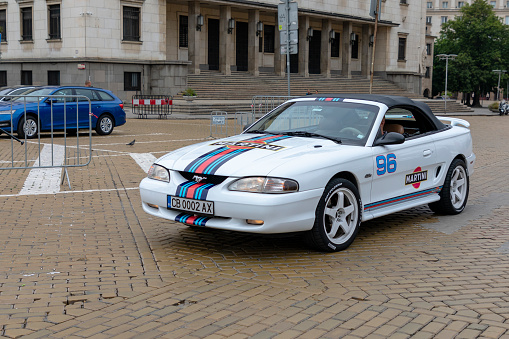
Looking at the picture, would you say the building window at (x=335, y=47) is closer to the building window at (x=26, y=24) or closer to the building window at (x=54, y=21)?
the building window at (x=54, y=21)

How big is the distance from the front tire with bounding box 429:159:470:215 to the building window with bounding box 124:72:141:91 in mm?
33321

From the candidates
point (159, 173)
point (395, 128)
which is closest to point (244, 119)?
point (395, 128)

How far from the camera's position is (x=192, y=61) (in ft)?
145

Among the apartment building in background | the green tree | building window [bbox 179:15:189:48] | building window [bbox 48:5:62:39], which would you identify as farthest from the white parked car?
the apartment building in background

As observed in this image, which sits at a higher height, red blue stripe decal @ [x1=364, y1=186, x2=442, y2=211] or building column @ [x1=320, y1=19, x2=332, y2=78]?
building column @ [x1=320, y1=19, x2=332, y2=78]

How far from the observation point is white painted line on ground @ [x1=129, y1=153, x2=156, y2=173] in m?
13.7

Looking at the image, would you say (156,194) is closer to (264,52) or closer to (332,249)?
(332,249)

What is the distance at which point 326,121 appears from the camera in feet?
25.1

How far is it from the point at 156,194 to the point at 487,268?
316cm

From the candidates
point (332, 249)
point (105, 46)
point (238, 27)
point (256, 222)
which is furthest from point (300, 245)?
point (238, 27)

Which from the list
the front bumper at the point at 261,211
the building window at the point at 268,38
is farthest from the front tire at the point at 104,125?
the building window at the point at 268,38

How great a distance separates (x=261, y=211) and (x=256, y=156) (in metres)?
0.69

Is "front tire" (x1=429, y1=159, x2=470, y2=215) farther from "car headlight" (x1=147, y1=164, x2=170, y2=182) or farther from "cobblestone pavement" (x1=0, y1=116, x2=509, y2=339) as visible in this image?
"car headlight" (x1=147, y1=164, x2=170, y2=182)

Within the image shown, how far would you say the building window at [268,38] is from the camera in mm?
52625
